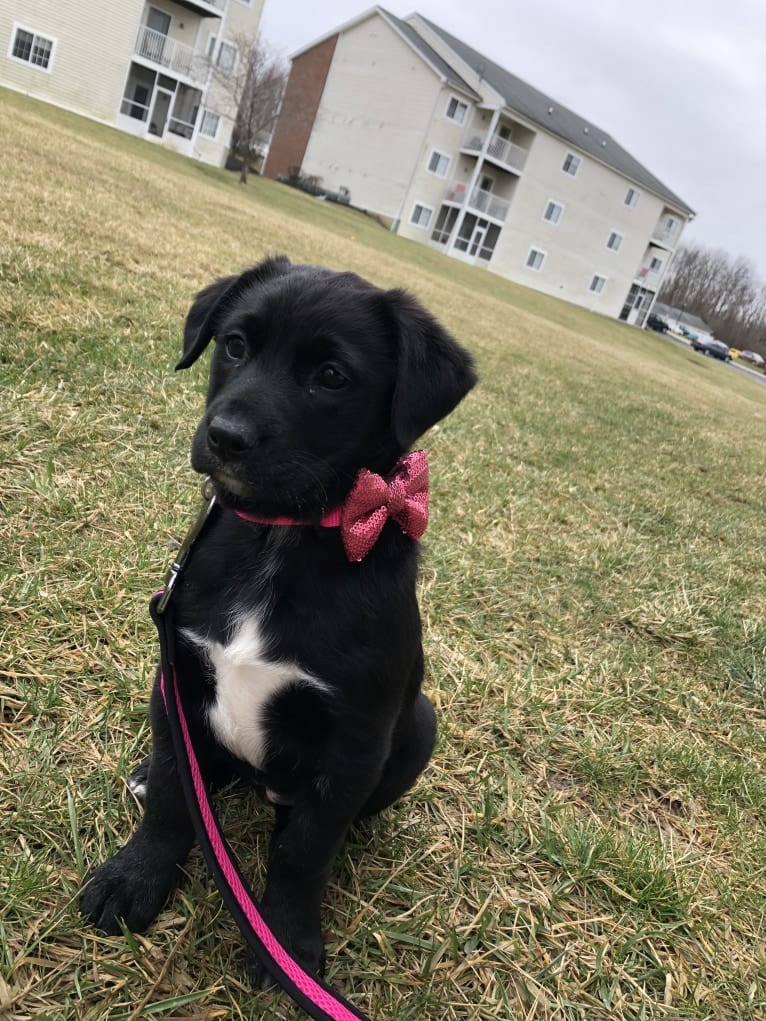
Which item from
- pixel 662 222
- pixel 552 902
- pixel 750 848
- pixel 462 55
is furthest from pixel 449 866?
pixel 662 222

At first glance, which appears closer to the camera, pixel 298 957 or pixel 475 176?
pixel 298 957

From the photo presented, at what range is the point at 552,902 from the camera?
6.73 ft

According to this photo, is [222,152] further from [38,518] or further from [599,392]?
[38,518]

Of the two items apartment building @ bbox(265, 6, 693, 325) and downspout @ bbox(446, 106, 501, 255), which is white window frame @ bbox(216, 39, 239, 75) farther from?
downspout @ bbox(446, 106, 501, 255)

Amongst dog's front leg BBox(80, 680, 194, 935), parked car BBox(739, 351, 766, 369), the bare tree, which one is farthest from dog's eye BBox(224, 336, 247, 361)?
parked car BBox(739, 351, 766, 369)

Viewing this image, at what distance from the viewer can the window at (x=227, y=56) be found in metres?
36.5

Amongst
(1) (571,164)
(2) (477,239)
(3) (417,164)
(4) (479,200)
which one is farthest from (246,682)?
(1) (571,164)

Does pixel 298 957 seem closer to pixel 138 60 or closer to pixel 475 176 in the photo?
pixel 138 60

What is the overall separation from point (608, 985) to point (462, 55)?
2008 inches

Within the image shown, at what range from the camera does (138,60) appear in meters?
33.6

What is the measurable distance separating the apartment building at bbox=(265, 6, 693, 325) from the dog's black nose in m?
43.9

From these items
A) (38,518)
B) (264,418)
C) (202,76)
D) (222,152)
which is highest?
(202,76)

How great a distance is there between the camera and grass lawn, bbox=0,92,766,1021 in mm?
1698

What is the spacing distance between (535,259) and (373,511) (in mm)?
49518
